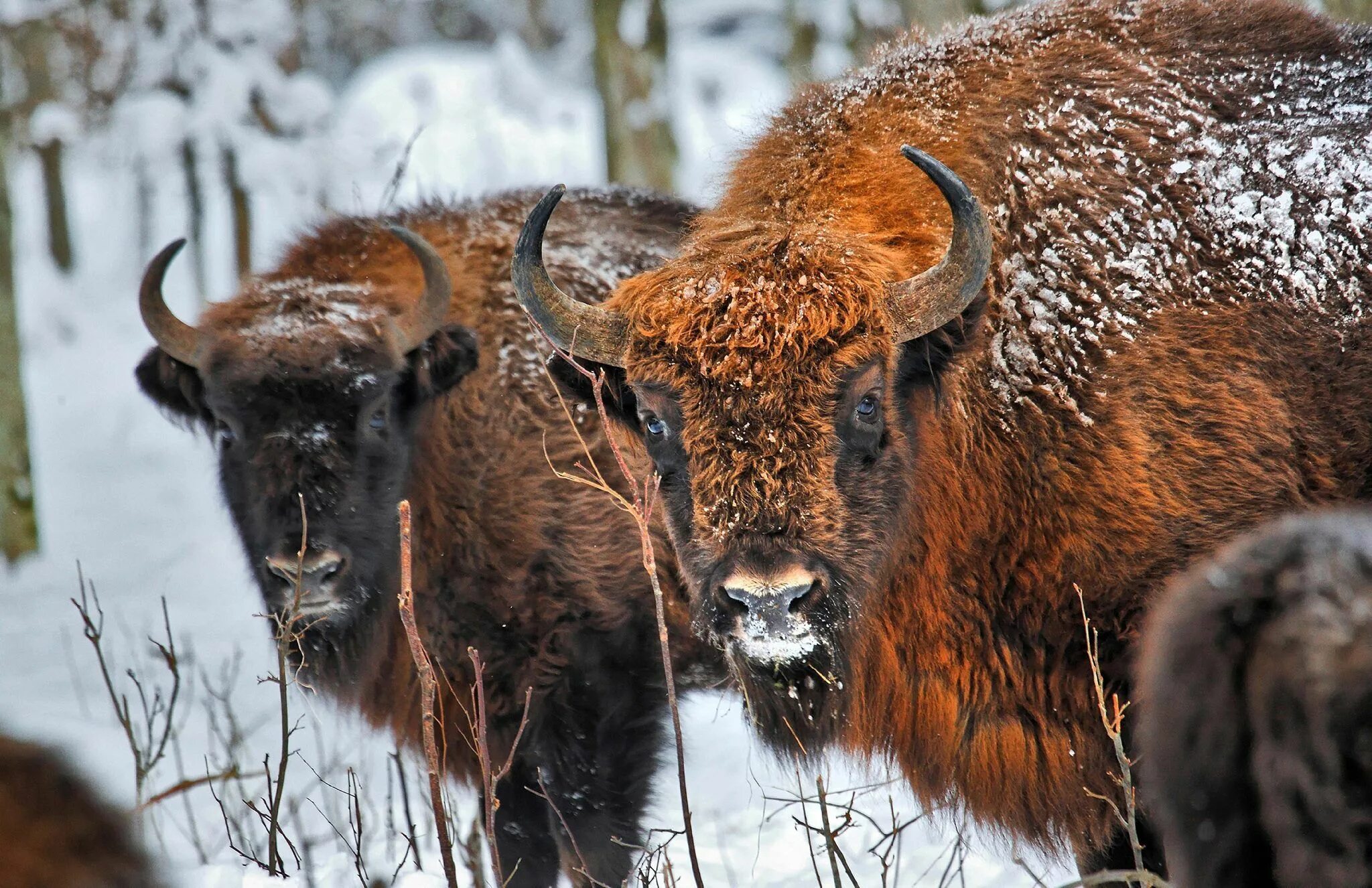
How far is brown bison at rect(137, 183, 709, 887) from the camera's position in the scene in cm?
471

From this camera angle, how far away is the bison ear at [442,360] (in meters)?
5.05

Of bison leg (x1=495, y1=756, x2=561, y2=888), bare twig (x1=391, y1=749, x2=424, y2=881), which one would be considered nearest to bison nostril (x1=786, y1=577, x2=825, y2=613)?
bare twig (x1=391, y1=749, x2=424, y2=881)

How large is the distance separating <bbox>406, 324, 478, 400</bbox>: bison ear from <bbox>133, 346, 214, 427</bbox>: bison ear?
892 millimetres

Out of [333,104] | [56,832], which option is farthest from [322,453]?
[333,104]

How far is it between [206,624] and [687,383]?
7136mm

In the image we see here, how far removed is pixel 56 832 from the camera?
1845 mm

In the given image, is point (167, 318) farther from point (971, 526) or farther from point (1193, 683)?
point (1193, 683)

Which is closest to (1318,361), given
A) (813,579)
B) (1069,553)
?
(1069,553)

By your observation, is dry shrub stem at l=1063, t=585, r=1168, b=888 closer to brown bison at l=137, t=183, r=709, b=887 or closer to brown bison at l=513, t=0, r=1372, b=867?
brown bison at l=513, t=0, r=1372, b=867

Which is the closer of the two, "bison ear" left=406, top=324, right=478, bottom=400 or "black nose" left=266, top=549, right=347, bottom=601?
"black nose" left=266, top=549, right=347, bottom=601

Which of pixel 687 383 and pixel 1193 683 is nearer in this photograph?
pixel 1193 683

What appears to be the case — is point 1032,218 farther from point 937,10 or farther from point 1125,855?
point 937,10

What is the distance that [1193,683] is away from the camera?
1810 mm

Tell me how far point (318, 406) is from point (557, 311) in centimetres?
135
